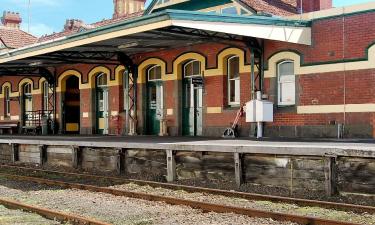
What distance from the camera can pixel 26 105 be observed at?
31.4m

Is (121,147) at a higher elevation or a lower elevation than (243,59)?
lower

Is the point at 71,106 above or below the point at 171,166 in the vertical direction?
above

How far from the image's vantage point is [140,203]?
10883 millimetres

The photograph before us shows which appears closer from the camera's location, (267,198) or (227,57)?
(267,198)

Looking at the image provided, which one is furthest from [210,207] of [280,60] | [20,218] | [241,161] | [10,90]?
[10,90]

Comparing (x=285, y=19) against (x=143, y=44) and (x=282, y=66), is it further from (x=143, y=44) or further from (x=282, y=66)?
(x=143, y=44)

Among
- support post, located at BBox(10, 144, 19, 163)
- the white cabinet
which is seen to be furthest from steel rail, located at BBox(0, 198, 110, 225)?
support post, located at BBox(10, 144, 19, 163)

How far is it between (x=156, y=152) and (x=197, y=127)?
21.0ft

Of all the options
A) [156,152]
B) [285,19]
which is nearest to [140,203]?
[156,152]

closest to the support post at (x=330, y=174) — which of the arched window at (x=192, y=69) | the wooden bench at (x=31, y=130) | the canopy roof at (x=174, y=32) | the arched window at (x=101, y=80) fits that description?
the canopy roof at (x=174, y=32)

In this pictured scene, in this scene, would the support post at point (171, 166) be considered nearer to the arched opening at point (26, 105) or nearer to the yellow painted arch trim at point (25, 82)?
the yellow painted arch trim at point (25, 82)

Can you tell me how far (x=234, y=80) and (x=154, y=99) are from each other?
4.58m

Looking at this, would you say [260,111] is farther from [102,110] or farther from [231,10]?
[102,110]

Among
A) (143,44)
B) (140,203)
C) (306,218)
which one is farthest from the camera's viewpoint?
(143,44)
